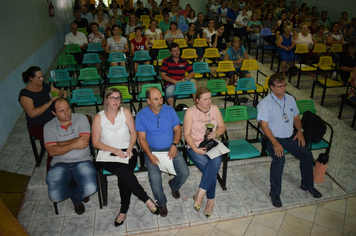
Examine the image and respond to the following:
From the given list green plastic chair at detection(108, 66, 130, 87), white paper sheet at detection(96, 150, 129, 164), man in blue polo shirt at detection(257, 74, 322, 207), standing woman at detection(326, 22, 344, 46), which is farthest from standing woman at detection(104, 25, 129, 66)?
standing woman at detection(326, 22, 344, 46)

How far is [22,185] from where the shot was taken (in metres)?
3.62

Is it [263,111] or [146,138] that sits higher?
[263,111]

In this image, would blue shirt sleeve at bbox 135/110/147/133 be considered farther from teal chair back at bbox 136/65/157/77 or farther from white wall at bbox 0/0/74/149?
white wall at bbox 0/0/74/149

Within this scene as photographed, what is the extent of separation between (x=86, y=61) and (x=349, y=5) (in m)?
8.73

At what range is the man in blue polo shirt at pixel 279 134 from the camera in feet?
11.2

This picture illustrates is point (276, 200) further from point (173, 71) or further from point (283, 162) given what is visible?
point (173, 71)

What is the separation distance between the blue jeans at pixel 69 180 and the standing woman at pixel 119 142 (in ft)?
0.61

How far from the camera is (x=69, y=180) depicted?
10.1 ft

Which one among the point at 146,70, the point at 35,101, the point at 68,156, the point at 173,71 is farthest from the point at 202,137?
the point at 146,70

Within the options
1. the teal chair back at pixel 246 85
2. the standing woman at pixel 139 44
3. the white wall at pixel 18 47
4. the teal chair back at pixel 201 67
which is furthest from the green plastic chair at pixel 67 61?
the teal chair back at pixel 246 85

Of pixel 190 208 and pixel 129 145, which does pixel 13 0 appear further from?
pixel 190 208

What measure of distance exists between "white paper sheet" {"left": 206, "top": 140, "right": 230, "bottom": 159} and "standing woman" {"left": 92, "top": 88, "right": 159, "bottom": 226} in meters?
0.83

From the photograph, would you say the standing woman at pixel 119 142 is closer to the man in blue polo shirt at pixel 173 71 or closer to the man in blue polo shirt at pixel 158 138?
the man in blue polo shirt at pixel 158 138

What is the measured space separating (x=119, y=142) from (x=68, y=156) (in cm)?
56
